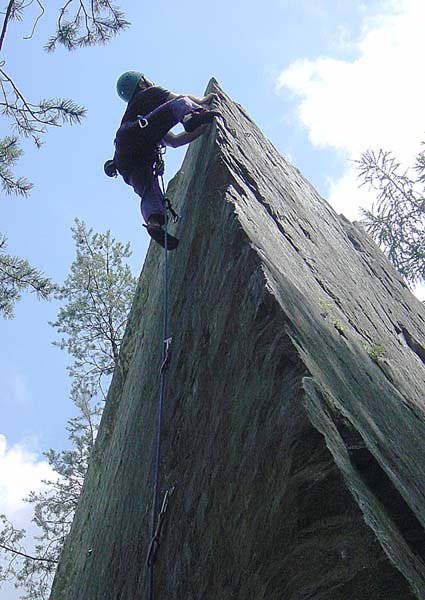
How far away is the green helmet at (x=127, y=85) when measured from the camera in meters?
5.63

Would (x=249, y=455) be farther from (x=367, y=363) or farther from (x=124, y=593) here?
(x=124, y=593)

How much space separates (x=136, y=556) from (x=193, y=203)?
2.11 metres

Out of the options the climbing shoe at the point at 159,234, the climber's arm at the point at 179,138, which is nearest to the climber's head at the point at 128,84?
the climber's arm at the point at 179,138

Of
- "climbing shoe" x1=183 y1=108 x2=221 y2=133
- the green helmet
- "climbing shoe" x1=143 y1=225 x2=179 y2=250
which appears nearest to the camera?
"climbing shoe" x1=183 y1=108 x2=221 y2=133

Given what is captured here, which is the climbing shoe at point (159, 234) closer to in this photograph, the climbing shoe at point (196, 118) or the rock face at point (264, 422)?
the rock face at point (264, 422)

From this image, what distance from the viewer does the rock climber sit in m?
4.81

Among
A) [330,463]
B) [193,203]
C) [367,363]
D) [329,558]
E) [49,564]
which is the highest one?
[49,564]

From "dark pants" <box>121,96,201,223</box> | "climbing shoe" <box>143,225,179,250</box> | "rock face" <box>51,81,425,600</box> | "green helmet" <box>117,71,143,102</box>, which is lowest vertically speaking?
"rock face" <box>51,81,425,600</box>

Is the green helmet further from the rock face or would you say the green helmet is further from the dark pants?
the rock face

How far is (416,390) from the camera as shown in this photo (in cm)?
405

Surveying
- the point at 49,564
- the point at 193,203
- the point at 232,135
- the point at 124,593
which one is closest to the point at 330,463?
the point at 124,593

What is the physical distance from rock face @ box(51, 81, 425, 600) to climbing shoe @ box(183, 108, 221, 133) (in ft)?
0.32

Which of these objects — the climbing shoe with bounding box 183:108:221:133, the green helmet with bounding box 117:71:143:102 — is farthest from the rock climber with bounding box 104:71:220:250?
the climbing shoe with bounding box 183:108:221:133

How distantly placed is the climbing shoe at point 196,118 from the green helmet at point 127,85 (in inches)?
58.2
